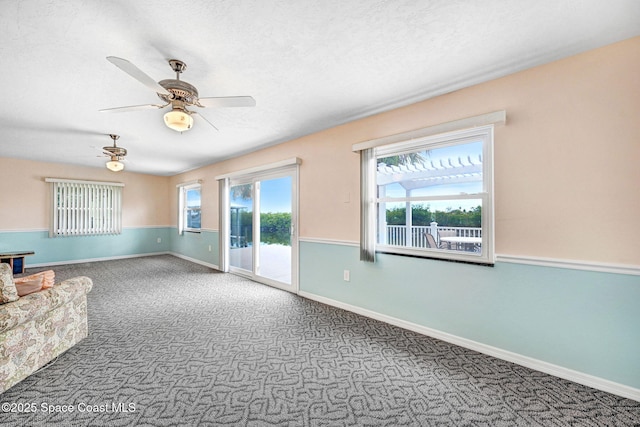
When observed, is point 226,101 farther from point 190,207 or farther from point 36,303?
point 190,207

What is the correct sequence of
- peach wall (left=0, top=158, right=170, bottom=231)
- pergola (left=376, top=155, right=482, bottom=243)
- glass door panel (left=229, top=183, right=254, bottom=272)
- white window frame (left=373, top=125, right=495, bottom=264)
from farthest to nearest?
1. peach wall (left=0, top=158, right=170, bottom=231)
2. glass door panel (left=229, top=183, right=254, bottom=272)
3. pergola (left=376, top=155, right=482, bottom=243)
4. white window frame (left=373, top=125, right=495, bottom=264)

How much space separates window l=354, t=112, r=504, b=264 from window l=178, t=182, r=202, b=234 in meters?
4.95

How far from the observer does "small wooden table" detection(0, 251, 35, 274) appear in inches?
194

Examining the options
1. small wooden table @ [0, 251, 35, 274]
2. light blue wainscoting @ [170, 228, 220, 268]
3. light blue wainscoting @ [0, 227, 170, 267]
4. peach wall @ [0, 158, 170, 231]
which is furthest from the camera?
light blue wainscoting @ [170, 228, 220, 268]

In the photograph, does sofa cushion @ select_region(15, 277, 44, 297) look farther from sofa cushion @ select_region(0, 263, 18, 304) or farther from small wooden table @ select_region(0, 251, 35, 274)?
small wooden table @ select_region(0, 251, 35, 274)

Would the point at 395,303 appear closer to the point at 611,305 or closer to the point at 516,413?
the point at 516,413

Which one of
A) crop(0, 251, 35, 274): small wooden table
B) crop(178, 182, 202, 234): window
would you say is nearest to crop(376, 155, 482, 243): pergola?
crop(178, 182, 202, 234): window

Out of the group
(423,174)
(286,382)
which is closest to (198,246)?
(286,382)

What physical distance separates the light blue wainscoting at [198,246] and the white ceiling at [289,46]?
3.41 meters

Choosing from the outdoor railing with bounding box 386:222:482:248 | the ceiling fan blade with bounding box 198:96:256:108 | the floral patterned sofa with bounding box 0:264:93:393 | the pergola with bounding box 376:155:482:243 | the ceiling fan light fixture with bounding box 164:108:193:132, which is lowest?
the floral patterned sofa with bounding box 0:264:93:393

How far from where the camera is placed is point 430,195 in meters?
2.69

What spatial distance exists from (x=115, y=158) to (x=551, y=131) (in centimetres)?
572

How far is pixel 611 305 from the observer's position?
1.83 metres

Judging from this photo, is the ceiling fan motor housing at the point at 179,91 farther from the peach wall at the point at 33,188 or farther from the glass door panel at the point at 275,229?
the peach wall at the point at 33,188
